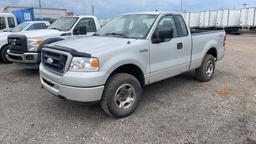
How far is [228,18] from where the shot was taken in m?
27.8

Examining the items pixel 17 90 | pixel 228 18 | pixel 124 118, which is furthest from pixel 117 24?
pixel 228 18

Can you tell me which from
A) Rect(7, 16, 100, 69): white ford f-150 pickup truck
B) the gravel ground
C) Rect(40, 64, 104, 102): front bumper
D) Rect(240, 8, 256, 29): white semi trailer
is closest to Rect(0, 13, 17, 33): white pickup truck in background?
Rect(7, 16, 100, 69): white ford f-150 pickup truck

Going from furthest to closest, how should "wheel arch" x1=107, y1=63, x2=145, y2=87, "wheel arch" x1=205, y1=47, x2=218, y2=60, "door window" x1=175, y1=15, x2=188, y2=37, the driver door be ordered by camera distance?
"wheel arch" x1=205, y1=47, x2=218, y2=60, "door window" x1=175, y1=15, x2=188, y2=37, the driver door, "wheel arch" x1=107, y1=63, x2=145, y2=87

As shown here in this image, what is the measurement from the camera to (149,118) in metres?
3.76

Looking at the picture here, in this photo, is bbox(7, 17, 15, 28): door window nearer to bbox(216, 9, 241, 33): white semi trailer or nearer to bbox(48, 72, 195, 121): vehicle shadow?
bbox(48, 72, 195, 121): vehicle shadow

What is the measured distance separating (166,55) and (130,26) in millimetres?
966

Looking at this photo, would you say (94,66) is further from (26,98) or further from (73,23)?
(73,23)

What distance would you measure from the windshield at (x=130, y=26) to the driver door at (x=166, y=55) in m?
0.21

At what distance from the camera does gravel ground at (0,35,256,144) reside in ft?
10.4

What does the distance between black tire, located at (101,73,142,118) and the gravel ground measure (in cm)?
14

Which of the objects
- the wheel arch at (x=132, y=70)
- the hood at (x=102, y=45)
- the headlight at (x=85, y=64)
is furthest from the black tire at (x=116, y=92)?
the hood at (x=102, y=45)

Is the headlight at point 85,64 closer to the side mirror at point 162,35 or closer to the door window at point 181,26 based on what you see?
the side mirror at point 162,35

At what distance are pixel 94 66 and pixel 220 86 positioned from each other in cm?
374

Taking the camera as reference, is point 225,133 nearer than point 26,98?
Yes
